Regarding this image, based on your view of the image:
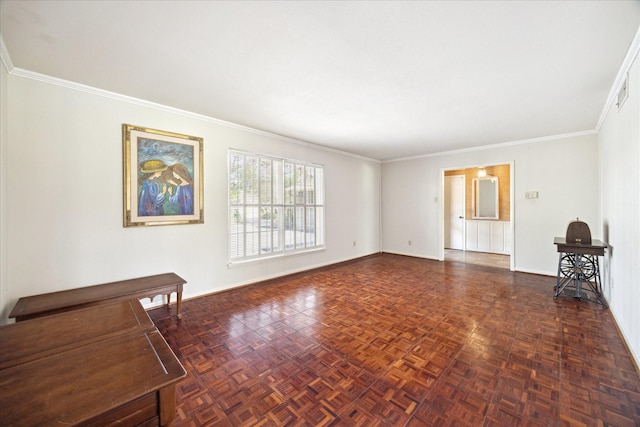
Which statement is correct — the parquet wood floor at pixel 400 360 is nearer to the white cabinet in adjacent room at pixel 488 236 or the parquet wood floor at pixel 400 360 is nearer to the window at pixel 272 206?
the window at pixel 272 206

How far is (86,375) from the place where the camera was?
39.4 inches

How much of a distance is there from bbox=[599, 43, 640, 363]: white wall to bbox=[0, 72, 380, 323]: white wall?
427 centimetres

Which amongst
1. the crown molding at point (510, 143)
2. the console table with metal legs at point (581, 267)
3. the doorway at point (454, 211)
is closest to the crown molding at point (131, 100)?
the crown molding at point (510, 143)

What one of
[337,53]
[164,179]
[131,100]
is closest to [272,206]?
[164,179]

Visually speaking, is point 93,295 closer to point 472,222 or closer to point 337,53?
point 337,53

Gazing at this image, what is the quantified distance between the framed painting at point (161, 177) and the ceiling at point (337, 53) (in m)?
0.47

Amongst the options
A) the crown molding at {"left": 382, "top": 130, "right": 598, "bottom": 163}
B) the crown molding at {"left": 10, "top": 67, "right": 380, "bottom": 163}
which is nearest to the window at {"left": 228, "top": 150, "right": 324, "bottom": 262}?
the crown molding at {"left": 10, "top": 67, "right": 380, "bottom": 163}

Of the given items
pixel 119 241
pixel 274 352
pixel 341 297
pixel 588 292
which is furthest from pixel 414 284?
pixel 119 241

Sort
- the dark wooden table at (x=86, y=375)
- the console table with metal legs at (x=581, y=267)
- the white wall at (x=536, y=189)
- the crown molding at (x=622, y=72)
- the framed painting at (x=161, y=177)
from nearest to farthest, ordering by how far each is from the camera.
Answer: the dark wooden table at (x=86, y=375) → the crown molding at (x=622, y=72) → the framed painting at (x=161, y=177) → the console table with metal legs at (x=581, y=267) → the white wall at (x=536, y=189)

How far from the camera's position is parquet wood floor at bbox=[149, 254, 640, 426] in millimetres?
1638

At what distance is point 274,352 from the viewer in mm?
2312

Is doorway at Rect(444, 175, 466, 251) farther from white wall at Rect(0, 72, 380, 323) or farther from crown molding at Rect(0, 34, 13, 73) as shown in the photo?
crown molding at Rect(0, 34, 13, 73)

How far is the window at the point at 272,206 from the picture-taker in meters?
4.09

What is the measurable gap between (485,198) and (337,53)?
6506mm
